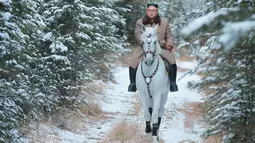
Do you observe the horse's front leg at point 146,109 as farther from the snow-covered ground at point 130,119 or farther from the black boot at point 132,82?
the snow-covered ground at point 130,119

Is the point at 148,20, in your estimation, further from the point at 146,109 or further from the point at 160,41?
the point at 146,109

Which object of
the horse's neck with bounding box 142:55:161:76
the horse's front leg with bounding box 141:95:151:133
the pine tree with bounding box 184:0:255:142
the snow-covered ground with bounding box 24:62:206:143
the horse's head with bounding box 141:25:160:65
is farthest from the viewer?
the snow-covered ground with bounding box 24:62:206:143

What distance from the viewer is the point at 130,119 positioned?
34.1 ft

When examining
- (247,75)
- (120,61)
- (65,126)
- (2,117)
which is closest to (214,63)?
(247,75)

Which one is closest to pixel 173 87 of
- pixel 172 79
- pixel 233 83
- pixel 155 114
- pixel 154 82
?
pixel 172 79

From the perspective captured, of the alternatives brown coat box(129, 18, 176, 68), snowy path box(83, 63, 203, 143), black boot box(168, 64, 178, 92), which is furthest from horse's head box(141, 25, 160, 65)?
snowy path box(83, 63, 203, 143)

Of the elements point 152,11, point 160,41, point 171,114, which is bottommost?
point 171,114

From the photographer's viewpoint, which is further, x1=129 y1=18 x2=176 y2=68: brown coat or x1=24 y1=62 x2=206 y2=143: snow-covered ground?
x1=24 y1=62 x2=206 y2=143: snow-covered ground

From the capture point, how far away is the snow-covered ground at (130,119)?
8.30 m

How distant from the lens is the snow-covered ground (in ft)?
27.2

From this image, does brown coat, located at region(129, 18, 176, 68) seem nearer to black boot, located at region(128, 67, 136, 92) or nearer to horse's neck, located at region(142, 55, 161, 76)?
black boot, located at region(128, 67, 136, 92)

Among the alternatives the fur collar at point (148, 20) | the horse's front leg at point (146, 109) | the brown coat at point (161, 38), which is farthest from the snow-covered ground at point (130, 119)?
the fur collar at point (148, 20)

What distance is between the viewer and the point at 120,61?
25.7 meters

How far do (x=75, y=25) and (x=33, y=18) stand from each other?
3140mm
